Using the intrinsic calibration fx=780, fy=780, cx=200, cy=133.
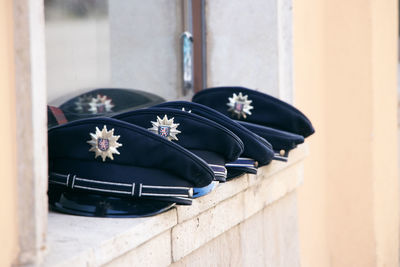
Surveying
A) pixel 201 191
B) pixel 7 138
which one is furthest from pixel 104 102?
pixel 7 138

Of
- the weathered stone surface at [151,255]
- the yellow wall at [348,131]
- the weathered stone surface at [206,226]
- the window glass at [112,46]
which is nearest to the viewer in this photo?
the weathered stone surface at [151,255]

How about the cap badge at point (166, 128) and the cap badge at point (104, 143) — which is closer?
the cap badge at point (104, 143)

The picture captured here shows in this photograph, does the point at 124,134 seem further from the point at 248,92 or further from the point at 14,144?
the point at 248,92

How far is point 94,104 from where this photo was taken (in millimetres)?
3068

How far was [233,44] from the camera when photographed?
3646 mm

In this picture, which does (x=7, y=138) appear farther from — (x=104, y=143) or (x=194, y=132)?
(x=194, y=132)

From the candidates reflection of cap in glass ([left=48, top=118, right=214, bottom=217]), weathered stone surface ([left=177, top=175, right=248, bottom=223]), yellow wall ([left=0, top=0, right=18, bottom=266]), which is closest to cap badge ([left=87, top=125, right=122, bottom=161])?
reflection of cap in glass ([left=48, top=118, right=214, bottom=217])

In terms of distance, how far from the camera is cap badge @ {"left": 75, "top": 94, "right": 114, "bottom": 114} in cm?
298

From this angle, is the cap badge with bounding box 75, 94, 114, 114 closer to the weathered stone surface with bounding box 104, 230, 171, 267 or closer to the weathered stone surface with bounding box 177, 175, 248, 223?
the weathered stone surface with bounding box 177, 175, 248, 223

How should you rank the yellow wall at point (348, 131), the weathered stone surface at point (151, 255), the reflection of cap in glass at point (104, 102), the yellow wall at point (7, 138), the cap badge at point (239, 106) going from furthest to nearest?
the yellow wall at point (348, 131), the cap badge at point (239, 106), the reflection of cap in glass at point (104, 102), the weathered stone surface at point (151, 255), the yellow wall at point (7, 138)

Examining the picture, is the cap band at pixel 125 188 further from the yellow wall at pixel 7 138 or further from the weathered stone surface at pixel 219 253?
the yellow wall at pixel 7 138

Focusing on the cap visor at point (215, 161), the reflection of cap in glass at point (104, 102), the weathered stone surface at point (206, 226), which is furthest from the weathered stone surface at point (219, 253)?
the reflection of cap in glass at point (104, 102)

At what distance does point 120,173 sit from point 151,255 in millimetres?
241

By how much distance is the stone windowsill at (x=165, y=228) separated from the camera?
183 centimetres
